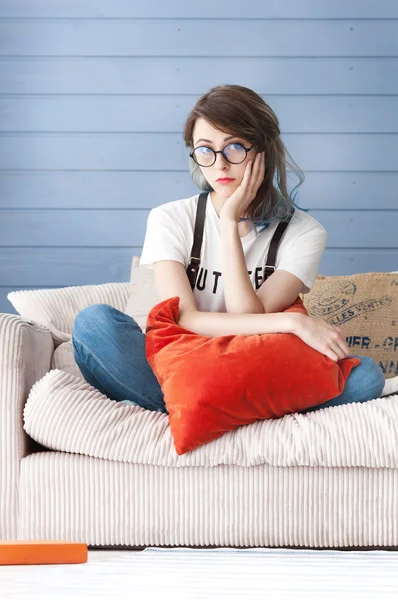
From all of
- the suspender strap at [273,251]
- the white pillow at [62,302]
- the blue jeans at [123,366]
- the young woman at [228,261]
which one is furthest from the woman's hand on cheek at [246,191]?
the white pillow at [62,302]

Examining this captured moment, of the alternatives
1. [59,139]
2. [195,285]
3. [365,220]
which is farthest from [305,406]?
[59,139]

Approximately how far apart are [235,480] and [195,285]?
1.76ft

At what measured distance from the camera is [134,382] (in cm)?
166

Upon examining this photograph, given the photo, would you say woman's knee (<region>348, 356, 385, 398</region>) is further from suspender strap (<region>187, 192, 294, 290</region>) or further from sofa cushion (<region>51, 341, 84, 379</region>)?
sofa cushion (<region>51, 341, 84, 379</region>)

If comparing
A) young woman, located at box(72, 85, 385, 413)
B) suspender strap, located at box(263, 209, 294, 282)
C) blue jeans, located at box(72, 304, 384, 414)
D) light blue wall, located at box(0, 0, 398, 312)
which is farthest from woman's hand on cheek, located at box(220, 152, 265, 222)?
light blue wall, located at box(0, 0, 398, 312)

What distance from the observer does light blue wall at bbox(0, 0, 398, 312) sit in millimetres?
2986

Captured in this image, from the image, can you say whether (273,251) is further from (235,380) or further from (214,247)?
(235,380)

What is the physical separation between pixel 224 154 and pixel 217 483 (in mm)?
794

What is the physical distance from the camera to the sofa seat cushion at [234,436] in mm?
1466

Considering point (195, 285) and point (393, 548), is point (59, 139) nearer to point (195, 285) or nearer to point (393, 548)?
point (195, 285)

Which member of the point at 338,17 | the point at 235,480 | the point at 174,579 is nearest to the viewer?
the point at 174,579

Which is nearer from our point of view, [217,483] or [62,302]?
[217,483]

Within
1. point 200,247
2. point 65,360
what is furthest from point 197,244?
point 65,360

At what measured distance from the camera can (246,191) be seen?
1.86m
